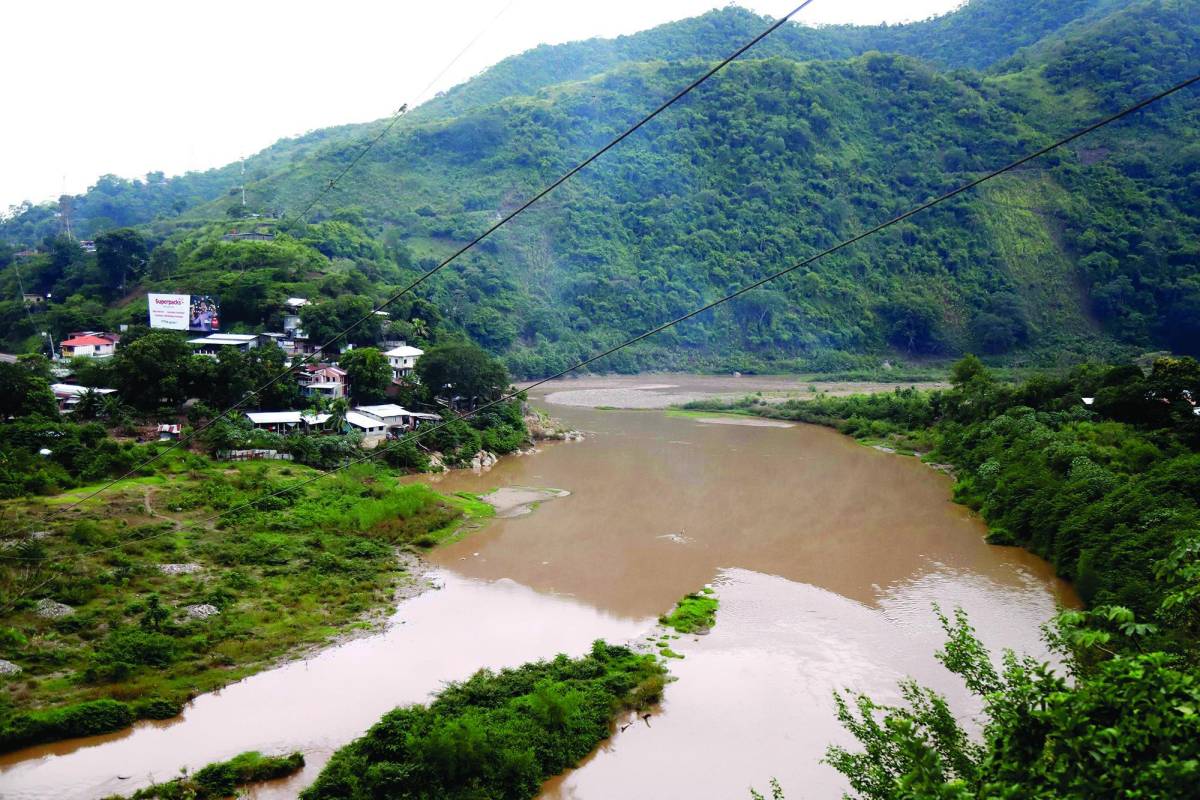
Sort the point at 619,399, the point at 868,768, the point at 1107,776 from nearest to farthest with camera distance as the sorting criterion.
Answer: the point at 1107,776 < the point at 868,768 < the point at 619,399

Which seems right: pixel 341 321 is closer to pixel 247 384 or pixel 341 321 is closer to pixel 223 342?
pixel 223 342

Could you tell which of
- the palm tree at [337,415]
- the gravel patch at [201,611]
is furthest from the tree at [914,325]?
the gravel patch at [201,611]

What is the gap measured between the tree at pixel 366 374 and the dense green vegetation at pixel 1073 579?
18.1 meters

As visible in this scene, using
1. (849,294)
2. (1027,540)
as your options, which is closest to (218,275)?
(1027,540)

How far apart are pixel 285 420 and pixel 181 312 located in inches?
414

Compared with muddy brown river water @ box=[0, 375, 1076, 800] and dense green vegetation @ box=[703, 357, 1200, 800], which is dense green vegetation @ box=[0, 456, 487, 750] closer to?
muddy brown river water @ box=[0, 375, 1076, 800]

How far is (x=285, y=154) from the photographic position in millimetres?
99875

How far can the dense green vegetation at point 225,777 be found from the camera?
8.71m

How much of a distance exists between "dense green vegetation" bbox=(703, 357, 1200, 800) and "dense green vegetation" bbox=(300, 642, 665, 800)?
11.0ft

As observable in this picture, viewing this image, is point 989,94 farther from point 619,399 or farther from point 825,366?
point 619,399

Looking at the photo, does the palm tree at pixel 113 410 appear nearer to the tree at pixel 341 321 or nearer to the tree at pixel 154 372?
the tree at pixel 154 372

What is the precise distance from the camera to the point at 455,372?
95.8 feet

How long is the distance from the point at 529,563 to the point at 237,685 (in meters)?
6.89

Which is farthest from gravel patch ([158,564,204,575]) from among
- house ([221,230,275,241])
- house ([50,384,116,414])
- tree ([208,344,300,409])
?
house ([221,230,275,241])
